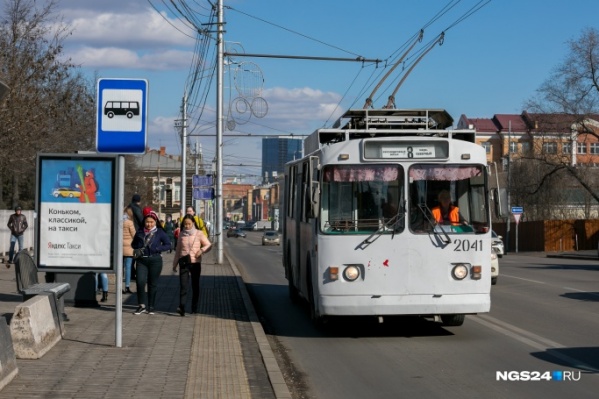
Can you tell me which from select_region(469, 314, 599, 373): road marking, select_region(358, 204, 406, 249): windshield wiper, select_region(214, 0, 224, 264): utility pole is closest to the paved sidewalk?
select_region(358, 204, 406, 249): windshield wiper

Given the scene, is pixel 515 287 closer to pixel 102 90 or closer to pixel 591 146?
pixel 102 90

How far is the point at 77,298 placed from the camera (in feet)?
54.0

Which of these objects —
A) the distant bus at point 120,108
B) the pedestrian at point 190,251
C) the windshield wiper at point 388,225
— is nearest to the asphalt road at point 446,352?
the windshield wiper at point 388,225

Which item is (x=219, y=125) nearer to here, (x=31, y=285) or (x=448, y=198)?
(x=31, y=285)

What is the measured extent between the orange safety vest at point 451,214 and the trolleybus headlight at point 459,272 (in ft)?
Answer: 2.29

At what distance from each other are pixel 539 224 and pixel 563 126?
23.0 feet

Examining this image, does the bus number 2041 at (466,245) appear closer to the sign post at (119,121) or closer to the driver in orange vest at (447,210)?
the driver in orange vest at (447,210)

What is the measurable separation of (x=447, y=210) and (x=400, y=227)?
0.78 metres

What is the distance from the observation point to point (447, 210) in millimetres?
13367

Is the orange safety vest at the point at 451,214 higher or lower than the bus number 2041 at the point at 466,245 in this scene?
higher

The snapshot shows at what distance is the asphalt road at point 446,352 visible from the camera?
31.2 ft

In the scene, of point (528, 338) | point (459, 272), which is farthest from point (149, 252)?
point (528, 338)

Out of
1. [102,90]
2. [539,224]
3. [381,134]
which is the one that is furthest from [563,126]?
[102,90]

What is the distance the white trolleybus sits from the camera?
13.0 meters
